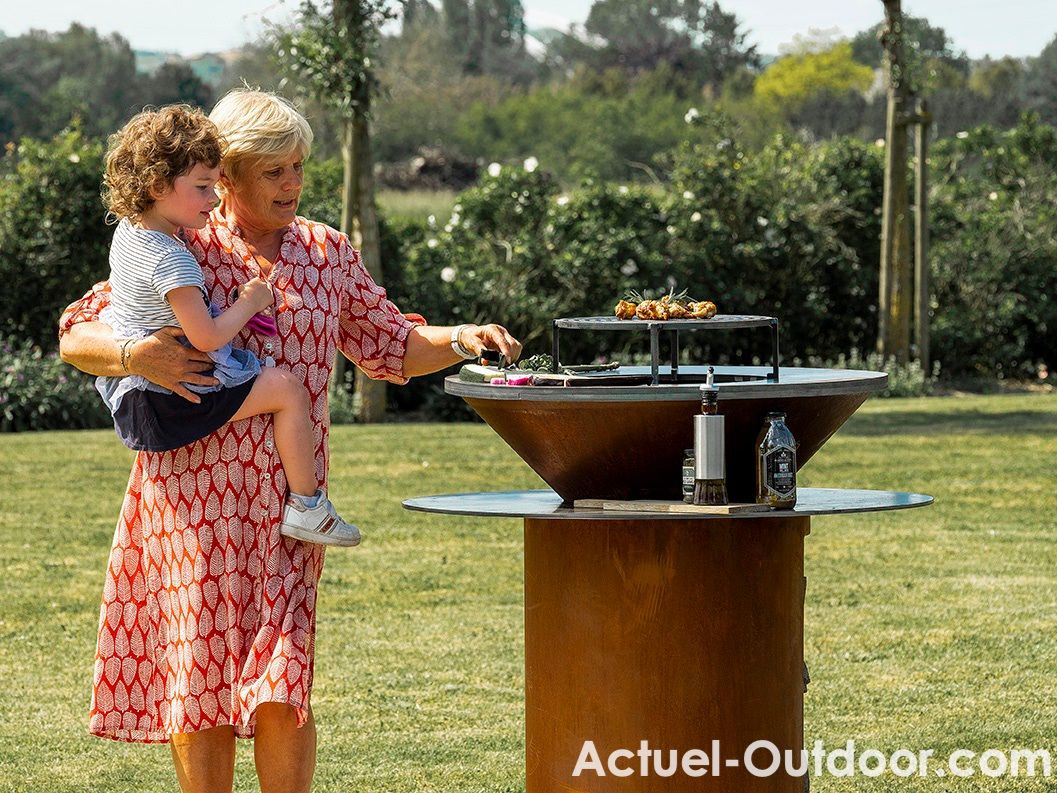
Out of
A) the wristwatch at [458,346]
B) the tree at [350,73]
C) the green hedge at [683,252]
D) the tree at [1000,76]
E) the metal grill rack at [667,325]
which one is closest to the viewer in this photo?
the metal grill rack at [667,325]

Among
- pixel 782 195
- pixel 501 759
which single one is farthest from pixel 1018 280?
pixel 501 759

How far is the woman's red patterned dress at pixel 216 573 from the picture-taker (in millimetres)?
3574

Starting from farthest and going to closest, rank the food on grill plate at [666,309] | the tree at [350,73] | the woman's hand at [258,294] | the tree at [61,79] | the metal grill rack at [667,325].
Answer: the tree at [61,79] → the tree at [350,73] → the food on grill plate at [666,309] → the metal grill rack at [667,325] → the woman's hand at [258,294]

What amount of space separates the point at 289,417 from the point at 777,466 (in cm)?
104

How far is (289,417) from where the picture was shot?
3598 millimetres

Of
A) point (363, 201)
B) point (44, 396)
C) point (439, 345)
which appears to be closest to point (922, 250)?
point (363, 201)

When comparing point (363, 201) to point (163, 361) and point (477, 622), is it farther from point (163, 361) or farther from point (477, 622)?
point (163, 361)

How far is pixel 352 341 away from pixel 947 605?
3961mm

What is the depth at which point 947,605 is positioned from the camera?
7.17m

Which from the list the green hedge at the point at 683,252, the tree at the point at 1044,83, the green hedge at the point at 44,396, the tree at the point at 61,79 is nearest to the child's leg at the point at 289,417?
the green hedge at the point at 44,396

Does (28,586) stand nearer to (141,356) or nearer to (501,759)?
(501,759)

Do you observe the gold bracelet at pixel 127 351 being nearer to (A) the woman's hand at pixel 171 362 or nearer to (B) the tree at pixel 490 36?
(A) the woman's hand at pixel 171 362

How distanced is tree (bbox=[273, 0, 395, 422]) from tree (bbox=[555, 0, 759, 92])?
72922 mm

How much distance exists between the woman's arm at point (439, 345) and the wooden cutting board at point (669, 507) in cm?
43
